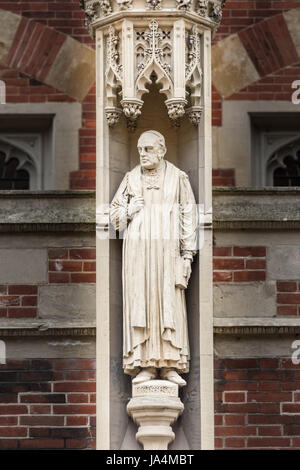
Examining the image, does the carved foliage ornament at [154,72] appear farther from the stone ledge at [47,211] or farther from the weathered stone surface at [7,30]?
the weathered stone surface at [7,30]

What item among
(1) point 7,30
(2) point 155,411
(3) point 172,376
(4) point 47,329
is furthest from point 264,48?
(2) point 155,411

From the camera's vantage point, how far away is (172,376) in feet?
50.4

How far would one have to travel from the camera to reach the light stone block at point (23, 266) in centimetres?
1623

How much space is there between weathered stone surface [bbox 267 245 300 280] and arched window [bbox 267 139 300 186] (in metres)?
1.00

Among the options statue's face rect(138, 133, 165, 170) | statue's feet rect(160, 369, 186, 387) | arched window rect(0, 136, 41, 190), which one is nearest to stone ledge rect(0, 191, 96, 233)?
arched window rect(0, 136, 41, 190)

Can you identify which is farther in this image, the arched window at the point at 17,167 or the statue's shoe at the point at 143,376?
the arched window at the point at 17,167

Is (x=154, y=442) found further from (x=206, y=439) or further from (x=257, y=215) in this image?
(x=257, y=215)

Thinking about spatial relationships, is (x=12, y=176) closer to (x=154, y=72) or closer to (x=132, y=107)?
(x=132, y=107)

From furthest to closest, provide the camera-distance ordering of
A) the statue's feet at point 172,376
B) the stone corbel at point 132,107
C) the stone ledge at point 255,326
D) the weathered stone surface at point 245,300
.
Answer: the weathered stone surface at point 245,300 → the stone ledge at point 255,326 → the stone corbel at point 132,107 → the statue's feet at point 172,376

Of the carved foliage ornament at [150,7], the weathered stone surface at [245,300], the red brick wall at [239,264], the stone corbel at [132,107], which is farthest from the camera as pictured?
the red brick wall at [239,264]

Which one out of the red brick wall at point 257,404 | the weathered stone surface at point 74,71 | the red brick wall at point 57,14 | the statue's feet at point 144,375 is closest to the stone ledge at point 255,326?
the red brick wall at point 257,404

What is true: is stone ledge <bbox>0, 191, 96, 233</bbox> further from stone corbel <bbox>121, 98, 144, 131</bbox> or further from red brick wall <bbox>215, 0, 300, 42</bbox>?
red brick wall <bbox>215, 0, 300, 42</bbox>

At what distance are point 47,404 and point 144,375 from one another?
0.92 metres

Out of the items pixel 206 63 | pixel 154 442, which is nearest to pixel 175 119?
pixel 206 63
